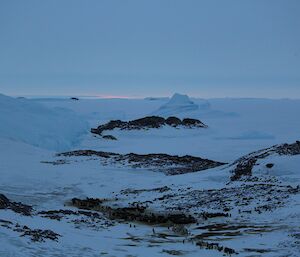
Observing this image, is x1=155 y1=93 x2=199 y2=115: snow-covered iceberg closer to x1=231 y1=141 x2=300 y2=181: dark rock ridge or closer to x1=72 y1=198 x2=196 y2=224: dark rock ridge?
x1=231 y1=141 x2=300 y2=181: dark rock ridge

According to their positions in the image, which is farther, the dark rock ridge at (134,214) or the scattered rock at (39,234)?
the dark rock ridge at (134,214)

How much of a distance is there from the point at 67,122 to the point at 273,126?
141 ft

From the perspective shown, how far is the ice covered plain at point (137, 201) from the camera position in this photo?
14188 mm

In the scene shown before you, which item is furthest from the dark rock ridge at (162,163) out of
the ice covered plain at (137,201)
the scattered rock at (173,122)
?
the scattered rock at (173,122)

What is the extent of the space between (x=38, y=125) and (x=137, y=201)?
38930 millimetres

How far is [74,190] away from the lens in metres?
29.4

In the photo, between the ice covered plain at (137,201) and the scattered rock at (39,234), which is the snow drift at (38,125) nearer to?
the ice covered plain at (137,201)

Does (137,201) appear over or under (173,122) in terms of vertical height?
under

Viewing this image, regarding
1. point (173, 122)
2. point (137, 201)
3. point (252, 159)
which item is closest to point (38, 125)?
point (173, 122)

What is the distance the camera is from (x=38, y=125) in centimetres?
6175

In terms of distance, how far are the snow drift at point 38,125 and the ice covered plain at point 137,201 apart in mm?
179

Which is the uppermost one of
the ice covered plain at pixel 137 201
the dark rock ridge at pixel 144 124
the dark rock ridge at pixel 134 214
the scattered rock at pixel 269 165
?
the dark rock ridge at pixel 144 124

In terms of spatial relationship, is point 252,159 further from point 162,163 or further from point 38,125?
point 38,125

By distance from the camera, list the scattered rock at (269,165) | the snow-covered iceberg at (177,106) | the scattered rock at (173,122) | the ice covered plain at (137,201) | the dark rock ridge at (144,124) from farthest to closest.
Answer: the snow-covered iceberg at (177,106) → the scattered rock at (173,122) → the dark rock ridge at (144,124) → the scattered rock at (269,165) → the ice covered plain at (137,201)
